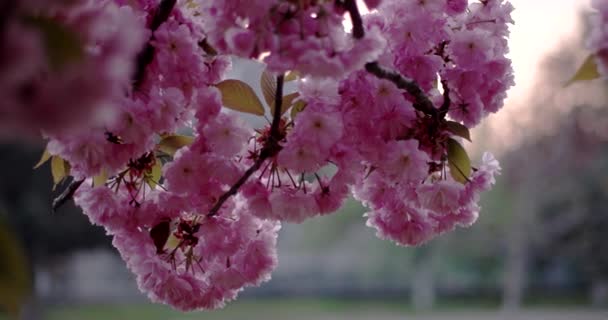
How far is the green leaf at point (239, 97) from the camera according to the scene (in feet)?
2.08

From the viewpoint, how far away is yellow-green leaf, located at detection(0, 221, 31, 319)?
261 mm

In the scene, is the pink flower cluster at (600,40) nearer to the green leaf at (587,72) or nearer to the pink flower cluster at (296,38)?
the green leaf at (587,72)

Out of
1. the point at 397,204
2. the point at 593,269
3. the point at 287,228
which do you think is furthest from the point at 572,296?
the point at 397,204

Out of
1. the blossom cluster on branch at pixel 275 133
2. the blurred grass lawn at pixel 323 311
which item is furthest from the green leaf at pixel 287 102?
the blurred grass lawn at pixel 323 311

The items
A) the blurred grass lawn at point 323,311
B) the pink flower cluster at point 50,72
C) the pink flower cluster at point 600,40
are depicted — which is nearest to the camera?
the pink flower cluster at point 50,72

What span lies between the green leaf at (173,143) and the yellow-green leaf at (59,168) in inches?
3.0

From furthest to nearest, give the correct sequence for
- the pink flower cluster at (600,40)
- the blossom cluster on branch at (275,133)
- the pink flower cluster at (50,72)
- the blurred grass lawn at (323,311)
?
the blurred grass lawn at (323,311) → the blossom cluster on branch at (275,133) → the pink flower cluster at (600,40) → the pink flower cluster at (50,72)

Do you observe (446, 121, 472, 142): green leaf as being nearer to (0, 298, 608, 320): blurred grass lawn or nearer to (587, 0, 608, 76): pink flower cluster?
(587, 0, 608, 76): pink flower cluster

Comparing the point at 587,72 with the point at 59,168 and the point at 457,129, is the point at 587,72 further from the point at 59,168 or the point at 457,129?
the point at 59,168

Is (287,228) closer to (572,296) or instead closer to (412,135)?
(572,296)

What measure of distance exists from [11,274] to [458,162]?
1.53 ft

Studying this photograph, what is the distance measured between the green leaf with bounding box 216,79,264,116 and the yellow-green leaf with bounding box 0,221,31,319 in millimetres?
377

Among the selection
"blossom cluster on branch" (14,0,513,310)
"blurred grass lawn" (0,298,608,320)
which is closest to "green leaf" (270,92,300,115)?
"blossom cluster on branch" (14,0,513,310)

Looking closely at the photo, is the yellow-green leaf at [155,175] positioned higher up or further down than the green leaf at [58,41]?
higher up
